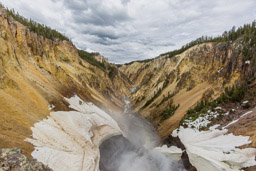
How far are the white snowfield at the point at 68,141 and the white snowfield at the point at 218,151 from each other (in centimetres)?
822

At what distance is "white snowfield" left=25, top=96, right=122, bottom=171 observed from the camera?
991 cm

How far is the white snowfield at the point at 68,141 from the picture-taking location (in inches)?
390

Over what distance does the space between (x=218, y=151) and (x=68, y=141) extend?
38.7 feet

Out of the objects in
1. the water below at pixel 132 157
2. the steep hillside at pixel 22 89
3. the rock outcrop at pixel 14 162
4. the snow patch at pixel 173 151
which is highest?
the steep hillside at pixel 22 89

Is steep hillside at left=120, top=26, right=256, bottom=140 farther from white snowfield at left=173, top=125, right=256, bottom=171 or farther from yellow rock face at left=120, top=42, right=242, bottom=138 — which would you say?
white snowfield at left=173, top=125, right=256, bottom=171

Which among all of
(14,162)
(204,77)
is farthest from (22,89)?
(204,77)

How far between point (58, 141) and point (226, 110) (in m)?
17.1

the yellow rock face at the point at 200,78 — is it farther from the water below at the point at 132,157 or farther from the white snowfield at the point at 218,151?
the white snowfield at the point at 218,151

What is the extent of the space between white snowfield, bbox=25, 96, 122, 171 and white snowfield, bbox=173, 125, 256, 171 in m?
8.22

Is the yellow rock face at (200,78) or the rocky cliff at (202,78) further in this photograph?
the yellow rock face at (200,78)

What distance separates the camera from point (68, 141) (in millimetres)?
12430

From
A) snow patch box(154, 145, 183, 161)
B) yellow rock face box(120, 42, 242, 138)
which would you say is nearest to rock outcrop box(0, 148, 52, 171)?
snow patch box(154, 145, 183, 161)

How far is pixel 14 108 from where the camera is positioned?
11.9 meters

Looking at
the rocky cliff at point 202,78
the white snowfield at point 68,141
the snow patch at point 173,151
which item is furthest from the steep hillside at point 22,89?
the rocky cliff at point 202,78
